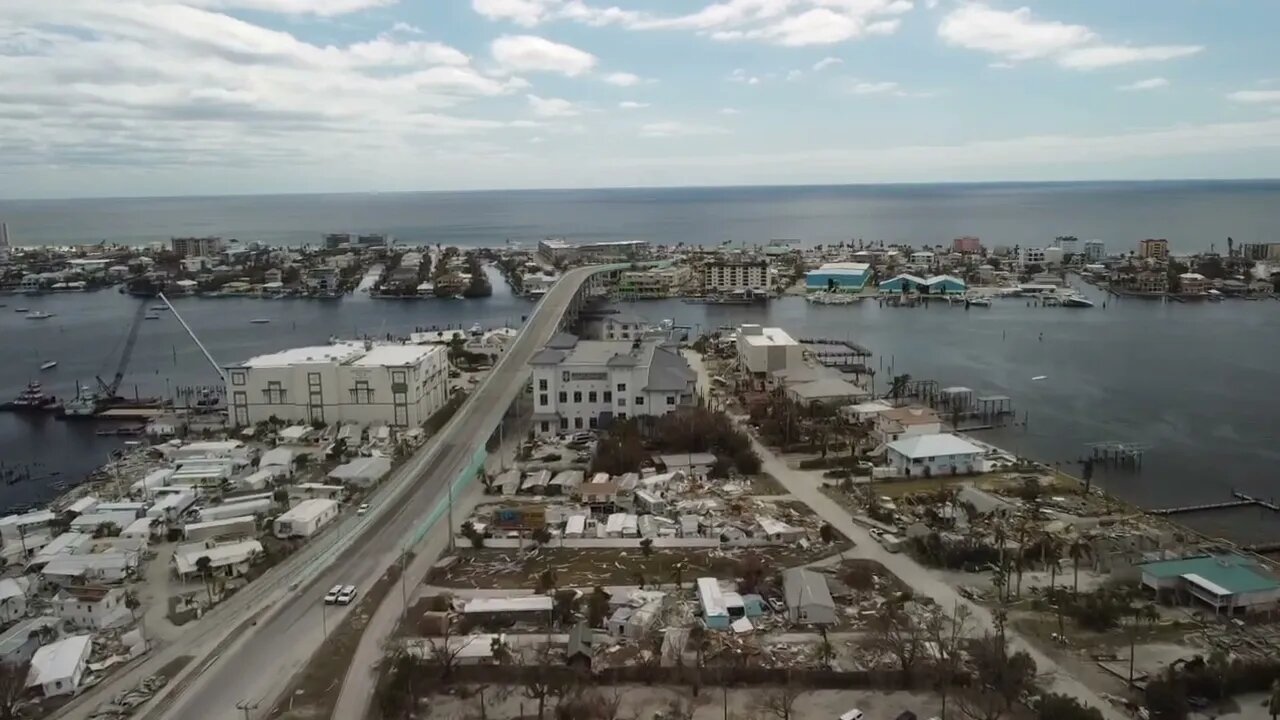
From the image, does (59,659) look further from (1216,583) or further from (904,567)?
(1216,583)

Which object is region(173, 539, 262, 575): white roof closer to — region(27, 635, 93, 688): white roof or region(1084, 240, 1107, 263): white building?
region(27, 635, 93, 688): white roof

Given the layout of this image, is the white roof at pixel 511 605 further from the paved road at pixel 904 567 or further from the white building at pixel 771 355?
the white building at pixel 771 355

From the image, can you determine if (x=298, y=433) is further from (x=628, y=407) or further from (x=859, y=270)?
(x=859, y=270)

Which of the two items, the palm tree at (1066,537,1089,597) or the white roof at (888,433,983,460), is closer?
the palm tree at (1066,537,1089,597)

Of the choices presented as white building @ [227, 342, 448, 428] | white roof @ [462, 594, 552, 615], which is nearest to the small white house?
white roof @ [462, 594, 552, 615]

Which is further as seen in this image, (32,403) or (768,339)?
(768,339)

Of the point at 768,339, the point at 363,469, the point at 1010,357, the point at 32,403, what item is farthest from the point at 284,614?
the point at 1010,357

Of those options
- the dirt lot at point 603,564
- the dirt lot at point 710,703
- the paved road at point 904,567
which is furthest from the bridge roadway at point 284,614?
the paved road at point 904,567
